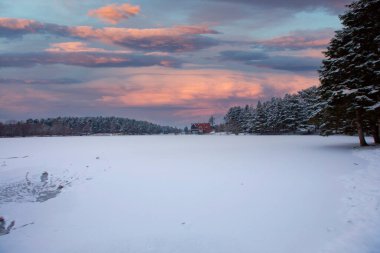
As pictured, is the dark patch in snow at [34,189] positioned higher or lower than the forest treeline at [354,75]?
lower

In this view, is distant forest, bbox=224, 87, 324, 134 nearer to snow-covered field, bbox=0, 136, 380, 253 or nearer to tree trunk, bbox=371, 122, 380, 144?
tree trunk, bbox=371, 122, 380, 144

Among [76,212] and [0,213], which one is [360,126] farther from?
[0,213]

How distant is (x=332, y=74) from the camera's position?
2627 cm

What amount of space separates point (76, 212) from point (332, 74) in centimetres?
2359

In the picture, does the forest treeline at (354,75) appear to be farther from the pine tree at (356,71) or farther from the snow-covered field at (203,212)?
the snow-covered field at (203,212)

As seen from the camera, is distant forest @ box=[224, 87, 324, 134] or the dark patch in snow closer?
the dark patch in snow

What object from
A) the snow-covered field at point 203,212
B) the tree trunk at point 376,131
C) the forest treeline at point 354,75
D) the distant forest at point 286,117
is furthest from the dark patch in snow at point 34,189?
the distant forest at point 286,117

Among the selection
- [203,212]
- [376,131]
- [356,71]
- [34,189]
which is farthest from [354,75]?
[34,189]

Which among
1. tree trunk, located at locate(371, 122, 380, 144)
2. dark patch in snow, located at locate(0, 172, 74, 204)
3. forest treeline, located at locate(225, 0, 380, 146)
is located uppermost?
forest treeline, located at locate(225, 0, 380, 146)

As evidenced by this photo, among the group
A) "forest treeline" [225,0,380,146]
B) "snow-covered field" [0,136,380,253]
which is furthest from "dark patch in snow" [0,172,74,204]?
→ "forest treeline" [225,0,380,146]

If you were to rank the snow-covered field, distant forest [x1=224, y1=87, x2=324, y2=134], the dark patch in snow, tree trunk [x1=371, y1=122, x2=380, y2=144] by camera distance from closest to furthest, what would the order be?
the snow-covered field
the dark patch in snow
tree trunk [x1=371, y1=122, x2=380, y2=144]
distant forest [x1=224, y1=87, x2=324, y2=134]

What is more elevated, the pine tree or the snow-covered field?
the pine tree

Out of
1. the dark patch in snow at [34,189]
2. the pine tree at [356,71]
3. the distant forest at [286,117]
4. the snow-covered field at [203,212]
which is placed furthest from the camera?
the distant forest at [286,117]

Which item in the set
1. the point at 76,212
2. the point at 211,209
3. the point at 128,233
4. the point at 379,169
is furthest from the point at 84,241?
the point at 379,169
